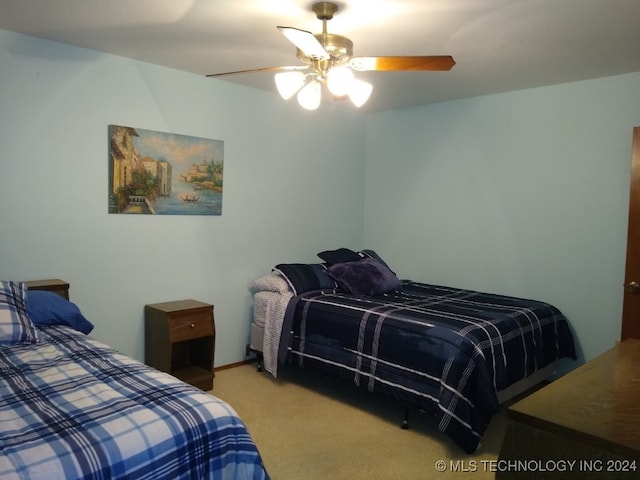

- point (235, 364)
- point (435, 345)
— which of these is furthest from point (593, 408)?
point (235, 364)

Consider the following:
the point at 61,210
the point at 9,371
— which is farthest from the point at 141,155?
the point at 9,371

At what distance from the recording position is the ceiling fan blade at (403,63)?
2.15 m

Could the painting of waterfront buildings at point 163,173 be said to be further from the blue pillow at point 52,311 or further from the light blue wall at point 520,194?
the light blue wall at point 520,194

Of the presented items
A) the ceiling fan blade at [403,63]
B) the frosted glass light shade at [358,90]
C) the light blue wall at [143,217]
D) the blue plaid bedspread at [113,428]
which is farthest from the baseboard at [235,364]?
the ceiling fan blade at [403,63]

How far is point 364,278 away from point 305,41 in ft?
7.24

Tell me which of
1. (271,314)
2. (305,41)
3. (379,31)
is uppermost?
(379,31)

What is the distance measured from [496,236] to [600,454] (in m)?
3.14

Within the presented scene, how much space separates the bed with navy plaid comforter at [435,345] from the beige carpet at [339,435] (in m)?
0.20

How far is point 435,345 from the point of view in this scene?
2725mm

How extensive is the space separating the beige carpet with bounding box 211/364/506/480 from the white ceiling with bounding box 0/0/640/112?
232 centimetres

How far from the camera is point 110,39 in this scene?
9.36ft

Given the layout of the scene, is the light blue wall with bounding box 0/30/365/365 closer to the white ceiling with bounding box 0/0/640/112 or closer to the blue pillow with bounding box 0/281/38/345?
the white ceiling with bounding box 0/0/640/112

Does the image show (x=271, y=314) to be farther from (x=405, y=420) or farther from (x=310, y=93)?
(x=310, y=93)

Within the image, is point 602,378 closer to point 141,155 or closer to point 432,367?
point 432,367
